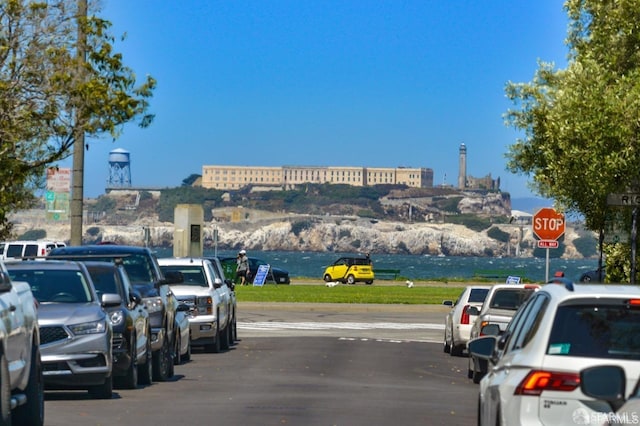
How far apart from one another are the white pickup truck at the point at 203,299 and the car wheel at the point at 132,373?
6909mm

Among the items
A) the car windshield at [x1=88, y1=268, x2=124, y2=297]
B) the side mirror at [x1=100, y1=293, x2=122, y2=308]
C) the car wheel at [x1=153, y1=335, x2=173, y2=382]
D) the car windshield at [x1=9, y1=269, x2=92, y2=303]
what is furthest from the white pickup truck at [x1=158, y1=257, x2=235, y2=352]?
the side mirror at [x1=100, y1=293, x2=122, y2=308]

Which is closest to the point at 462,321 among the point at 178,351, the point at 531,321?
the point at 178,351

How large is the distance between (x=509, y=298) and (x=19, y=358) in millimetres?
13498

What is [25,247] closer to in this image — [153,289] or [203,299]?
[203,299]

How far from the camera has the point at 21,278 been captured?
1783 centimetres

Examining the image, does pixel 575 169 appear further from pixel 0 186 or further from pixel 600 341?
pixel 600 341

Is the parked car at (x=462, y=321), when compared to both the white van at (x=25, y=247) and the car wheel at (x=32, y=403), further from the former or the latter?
the white van at (x=25, y=247)

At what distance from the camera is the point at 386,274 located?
8631 centimetres

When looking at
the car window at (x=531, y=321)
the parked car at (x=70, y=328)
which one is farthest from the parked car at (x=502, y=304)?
the car window at (x=531, y=321)

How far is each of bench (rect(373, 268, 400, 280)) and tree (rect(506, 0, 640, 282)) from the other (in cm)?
5611

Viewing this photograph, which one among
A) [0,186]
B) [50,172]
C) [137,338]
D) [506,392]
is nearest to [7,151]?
[0,186]

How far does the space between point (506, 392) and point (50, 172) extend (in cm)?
2392

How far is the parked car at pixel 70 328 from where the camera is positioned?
16734mm
